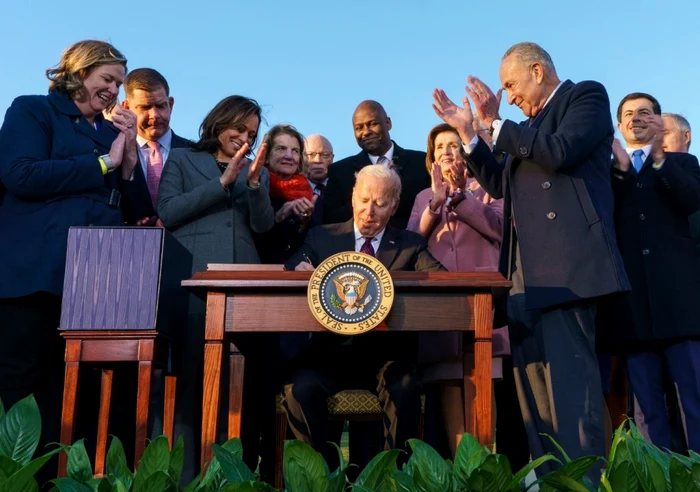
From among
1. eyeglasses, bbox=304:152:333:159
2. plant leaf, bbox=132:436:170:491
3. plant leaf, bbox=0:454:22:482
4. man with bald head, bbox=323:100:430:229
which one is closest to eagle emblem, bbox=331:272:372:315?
plant leaf, bbox=132:436:170:491

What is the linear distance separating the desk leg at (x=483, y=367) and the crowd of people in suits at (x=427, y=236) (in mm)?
360

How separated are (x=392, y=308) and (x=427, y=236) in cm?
142

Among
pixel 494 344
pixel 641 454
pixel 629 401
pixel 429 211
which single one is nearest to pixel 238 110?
pixel 429 211

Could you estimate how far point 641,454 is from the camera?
1.98m

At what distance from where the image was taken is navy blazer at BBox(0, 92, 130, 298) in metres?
3.31

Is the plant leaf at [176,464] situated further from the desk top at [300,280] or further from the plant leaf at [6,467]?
the desk top at [300,280]

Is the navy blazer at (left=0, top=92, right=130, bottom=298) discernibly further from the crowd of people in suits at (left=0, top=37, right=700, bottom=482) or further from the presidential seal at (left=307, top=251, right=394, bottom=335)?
the presidential seal at (left=307, top=251, right=394, bottom=335)

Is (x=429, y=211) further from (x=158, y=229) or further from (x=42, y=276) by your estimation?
(x=42, y=276)

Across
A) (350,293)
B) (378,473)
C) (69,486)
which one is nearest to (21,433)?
(69,486)

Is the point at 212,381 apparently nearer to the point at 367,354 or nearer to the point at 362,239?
the point at 367,354

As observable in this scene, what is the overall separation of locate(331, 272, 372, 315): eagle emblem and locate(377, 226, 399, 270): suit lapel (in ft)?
2.66

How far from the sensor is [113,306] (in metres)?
3.06

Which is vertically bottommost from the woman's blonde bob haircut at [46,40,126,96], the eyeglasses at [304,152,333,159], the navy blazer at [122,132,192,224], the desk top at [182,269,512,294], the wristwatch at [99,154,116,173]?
the desk top at [182,269,512,294]

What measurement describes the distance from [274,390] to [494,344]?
105 cm
